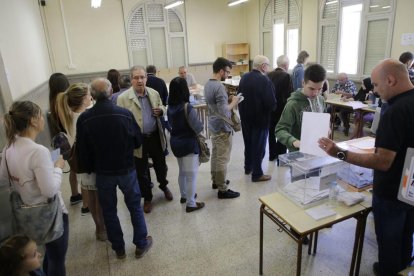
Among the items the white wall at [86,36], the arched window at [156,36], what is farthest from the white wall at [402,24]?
the white wall at [86,36]

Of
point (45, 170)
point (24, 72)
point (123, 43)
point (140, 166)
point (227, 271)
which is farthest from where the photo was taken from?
point (123, 43)

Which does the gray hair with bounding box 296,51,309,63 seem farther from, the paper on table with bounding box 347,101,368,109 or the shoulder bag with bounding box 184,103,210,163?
the shoulder bag with bounding box 184,103,210,163

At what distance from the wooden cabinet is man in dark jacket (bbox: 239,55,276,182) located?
256 inches

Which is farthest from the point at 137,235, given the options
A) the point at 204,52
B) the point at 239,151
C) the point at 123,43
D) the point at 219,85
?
the point at 204,52

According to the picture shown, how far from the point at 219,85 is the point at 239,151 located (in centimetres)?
204

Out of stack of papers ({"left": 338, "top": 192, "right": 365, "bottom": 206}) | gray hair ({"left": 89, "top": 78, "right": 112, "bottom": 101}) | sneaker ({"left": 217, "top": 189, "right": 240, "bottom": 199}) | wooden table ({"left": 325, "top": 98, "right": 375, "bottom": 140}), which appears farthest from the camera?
wooden table ({"left": 325, "top": 98, "right": 375, "bottom": 140})

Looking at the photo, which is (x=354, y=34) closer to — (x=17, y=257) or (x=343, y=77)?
(x=343, y=77)

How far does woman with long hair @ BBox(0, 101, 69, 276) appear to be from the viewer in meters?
1.50

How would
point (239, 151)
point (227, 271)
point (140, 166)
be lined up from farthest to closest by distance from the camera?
point (239, 151), point (140, 166), point (227, 271)

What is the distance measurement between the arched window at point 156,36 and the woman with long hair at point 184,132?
6.41 m

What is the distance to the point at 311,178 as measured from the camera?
6.26 feet

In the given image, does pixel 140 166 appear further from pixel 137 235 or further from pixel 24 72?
pixel 24 72

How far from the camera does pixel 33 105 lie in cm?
156

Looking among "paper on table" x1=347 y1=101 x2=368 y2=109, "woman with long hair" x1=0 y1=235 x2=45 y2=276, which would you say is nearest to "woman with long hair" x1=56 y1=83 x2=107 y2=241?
"woman with long hair" x1=0 y1=235 x2=45 y2=276
